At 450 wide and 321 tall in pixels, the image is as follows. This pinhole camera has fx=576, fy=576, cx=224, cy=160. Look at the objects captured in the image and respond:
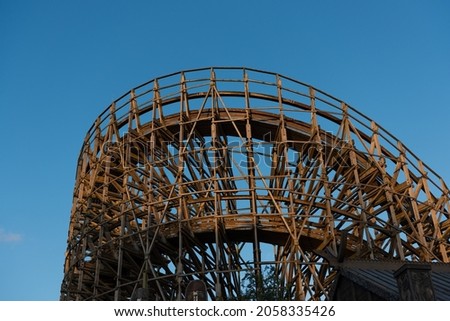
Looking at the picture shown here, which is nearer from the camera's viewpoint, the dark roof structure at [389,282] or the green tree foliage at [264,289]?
the dark roof structure at [389,282]

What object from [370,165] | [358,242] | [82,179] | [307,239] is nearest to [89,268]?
[82,179]

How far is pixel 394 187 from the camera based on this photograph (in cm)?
2416

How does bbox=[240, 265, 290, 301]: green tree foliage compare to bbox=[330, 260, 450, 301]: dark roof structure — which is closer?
bbox=[330, 260, 450, 301]: dark roof structure

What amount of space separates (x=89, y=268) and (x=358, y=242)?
34.2 feet
